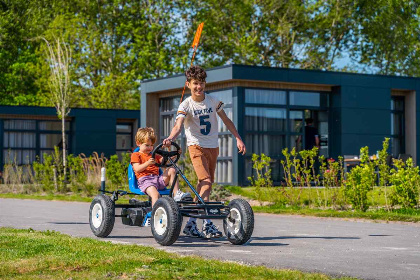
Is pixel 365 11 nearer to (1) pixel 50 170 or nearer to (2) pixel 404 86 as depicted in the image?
(2) pixel 404 86

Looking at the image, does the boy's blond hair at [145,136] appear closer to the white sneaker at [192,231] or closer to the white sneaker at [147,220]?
the white sneaker at [147,220]

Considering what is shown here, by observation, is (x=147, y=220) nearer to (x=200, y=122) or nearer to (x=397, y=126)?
(x=200, y=122)

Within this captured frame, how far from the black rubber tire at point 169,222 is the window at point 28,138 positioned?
24.4 meters

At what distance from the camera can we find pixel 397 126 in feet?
86.5

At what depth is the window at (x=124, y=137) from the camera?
118ft

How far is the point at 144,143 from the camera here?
32.6ft

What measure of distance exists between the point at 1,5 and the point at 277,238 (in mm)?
48406

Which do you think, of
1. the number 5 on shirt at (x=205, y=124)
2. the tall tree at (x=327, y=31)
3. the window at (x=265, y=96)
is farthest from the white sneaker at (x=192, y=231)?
the tall tree at (x=327, y=31)

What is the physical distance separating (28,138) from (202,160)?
24811mm

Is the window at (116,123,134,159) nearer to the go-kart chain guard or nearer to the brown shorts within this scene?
the brown shorts

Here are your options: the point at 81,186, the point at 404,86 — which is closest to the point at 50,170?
the point at 81,186

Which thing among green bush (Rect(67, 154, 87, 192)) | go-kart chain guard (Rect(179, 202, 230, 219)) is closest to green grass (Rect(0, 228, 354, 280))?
go-kart chain guard (Rect(179, 202, 230, 219))

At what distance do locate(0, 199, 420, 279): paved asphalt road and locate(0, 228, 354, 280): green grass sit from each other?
1.85ft

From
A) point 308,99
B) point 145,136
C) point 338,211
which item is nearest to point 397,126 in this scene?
point 308,99
